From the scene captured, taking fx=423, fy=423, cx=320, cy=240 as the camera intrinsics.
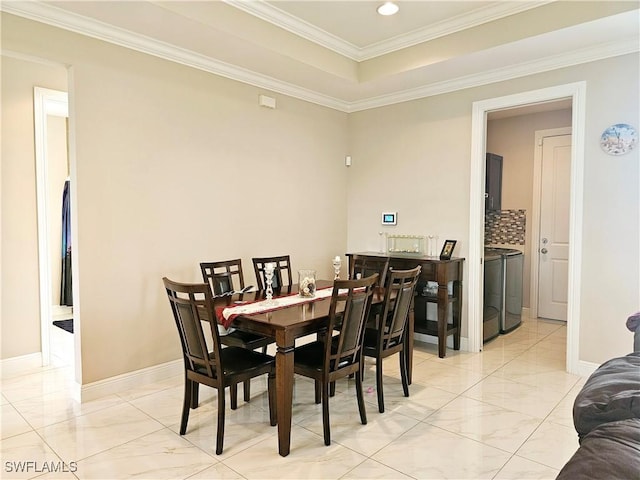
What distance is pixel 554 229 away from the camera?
5.47m

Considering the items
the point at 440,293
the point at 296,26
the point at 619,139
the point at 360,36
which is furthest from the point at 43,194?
the point at 619,139

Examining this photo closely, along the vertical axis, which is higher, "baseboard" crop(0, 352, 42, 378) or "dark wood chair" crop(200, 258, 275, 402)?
"dark wood chair" crop(200, 258, 275, 402)

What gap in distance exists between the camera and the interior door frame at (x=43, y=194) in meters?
3.67

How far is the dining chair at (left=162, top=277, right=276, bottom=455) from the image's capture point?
235 centimetres

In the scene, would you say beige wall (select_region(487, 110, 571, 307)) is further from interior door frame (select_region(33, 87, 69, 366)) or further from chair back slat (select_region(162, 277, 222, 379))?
interior door frame (select_region(33, 87, 69, 366))

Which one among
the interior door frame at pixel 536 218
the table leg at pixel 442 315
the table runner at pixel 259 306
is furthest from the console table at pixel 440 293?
the interior door frame at pixel 536 218

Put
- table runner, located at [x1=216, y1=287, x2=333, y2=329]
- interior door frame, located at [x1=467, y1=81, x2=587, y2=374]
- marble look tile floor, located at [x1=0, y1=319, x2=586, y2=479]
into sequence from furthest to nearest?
interior door frame, located at [x1=467, y1=81, x2=587, y2=374]
table runner, located at [x1=216, y1=287, x2=333, y2=329]
marble look tile floor, located at [x1=0, y1=319, x2=586, y2=479]

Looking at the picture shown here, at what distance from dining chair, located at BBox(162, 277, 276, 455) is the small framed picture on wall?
224 centimetres

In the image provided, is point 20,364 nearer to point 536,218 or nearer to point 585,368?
point 585,368

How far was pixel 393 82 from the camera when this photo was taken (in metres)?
4.20

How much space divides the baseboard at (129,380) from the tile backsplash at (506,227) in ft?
14.7

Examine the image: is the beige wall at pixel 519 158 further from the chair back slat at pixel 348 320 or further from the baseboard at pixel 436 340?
the chair back slat at pixel 348 320

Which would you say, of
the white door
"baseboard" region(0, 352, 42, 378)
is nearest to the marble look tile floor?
"baseboard" region(0, 352, 42, 378)

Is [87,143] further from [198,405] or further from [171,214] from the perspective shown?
[198,405]
